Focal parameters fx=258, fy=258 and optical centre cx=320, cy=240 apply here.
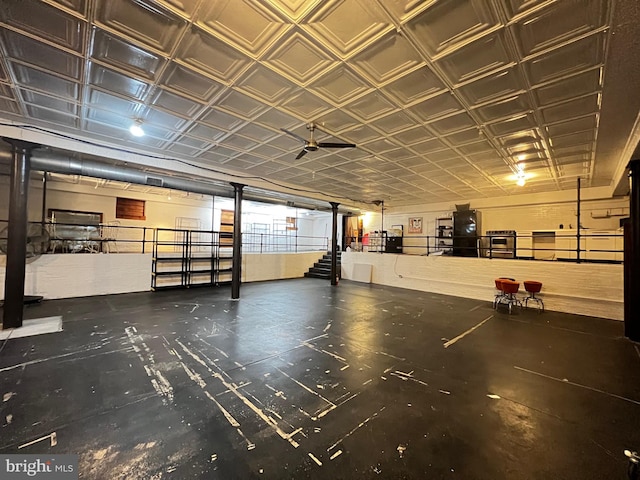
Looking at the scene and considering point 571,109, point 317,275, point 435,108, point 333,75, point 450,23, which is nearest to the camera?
point 450,23

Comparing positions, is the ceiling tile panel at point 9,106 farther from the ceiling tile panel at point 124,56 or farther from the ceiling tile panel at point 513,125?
the ceiling tile panel at point 513,125

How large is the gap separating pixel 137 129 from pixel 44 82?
3.60ft

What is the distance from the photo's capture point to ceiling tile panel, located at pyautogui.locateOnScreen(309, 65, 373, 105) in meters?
2.75

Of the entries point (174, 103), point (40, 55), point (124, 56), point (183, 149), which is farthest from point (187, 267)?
point (124, 56)

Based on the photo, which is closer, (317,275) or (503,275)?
(503,275)

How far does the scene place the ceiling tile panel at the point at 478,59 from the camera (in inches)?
90.2

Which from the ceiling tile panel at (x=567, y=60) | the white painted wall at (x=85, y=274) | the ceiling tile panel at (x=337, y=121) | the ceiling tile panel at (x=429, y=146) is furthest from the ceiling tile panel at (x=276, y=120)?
the white painted wall at (x=85, y=274)

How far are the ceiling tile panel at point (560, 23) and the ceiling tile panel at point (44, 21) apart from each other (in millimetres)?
3699

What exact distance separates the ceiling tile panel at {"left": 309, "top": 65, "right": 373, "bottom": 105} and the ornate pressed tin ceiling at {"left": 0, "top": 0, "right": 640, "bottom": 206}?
2 cm

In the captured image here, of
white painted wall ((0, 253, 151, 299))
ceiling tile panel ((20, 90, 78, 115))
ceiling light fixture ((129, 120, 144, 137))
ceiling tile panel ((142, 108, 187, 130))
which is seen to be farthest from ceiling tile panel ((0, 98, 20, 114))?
white painted wall ((0, 253, 151, 299))

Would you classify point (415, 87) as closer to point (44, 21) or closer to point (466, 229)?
point (44, 21)

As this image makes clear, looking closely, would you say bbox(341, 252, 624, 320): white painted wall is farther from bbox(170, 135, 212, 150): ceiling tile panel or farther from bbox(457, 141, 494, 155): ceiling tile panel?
bbox(170, 135, 212, 150): ceiling tile panel

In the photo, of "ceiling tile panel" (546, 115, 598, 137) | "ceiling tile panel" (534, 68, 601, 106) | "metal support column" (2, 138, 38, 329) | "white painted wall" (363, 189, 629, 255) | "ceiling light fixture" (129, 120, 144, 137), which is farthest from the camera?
"white painted wall" (363, 189, 629, 255)

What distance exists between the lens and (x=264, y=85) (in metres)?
2.96
